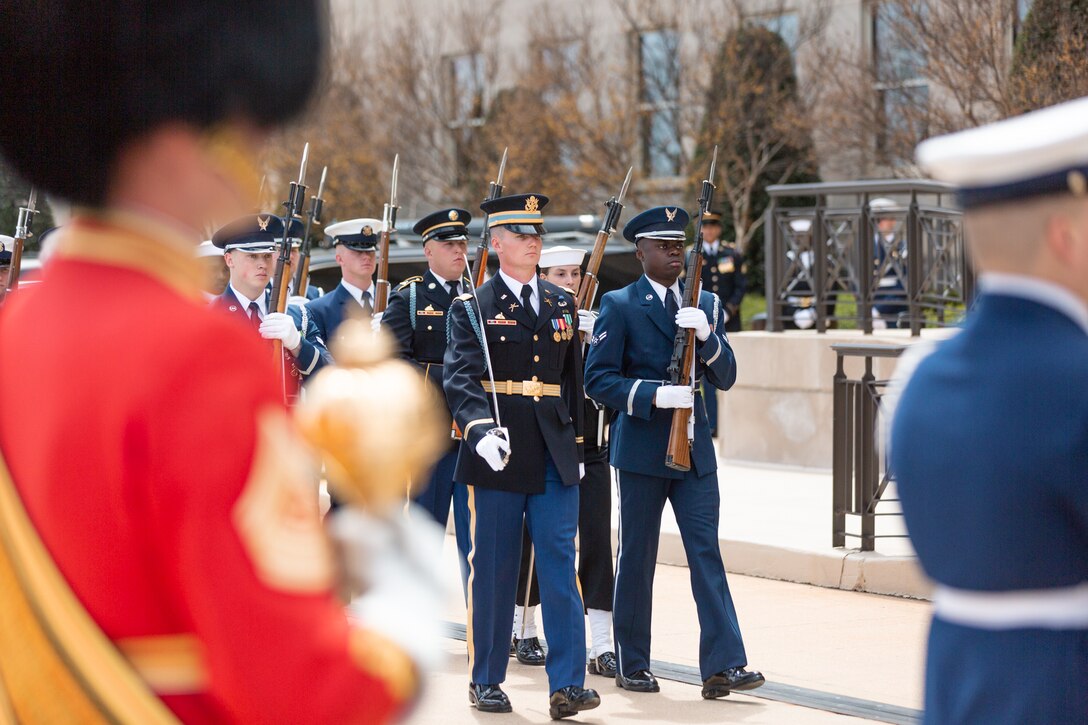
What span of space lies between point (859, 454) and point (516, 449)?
9.66 feet

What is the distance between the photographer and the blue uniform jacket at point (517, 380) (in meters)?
6.17

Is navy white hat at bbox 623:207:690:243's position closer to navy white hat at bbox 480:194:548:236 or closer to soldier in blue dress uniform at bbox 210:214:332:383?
navy white hat at bbox 480:194:548:236

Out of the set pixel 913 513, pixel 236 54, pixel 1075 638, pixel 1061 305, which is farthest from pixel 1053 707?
pixel 236 54

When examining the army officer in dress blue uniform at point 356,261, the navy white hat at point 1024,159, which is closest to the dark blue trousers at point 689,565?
the army officer in dress blue uniform at point 356,261

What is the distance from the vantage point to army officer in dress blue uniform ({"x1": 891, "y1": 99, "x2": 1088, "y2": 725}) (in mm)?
2297

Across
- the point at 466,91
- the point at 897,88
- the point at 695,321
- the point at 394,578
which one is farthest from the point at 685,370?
the point at 466,91

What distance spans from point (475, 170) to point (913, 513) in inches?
972

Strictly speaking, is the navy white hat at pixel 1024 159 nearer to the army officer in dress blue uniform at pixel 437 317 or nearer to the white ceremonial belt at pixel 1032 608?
the white ceremonial belt at pixel 1032 608

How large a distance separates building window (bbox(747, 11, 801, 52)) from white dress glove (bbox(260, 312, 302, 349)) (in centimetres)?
1722

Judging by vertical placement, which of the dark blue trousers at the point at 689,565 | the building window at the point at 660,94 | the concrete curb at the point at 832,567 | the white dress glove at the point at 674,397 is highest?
the building window at the point at 660,94

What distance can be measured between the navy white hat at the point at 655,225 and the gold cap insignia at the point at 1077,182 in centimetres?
449

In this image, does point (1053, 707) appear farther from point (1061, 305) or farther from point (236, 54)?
point (236, 54)

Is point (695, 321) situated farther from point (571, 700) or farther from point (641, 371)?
point (571, 700)

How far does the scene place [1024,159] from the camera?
2.29m
